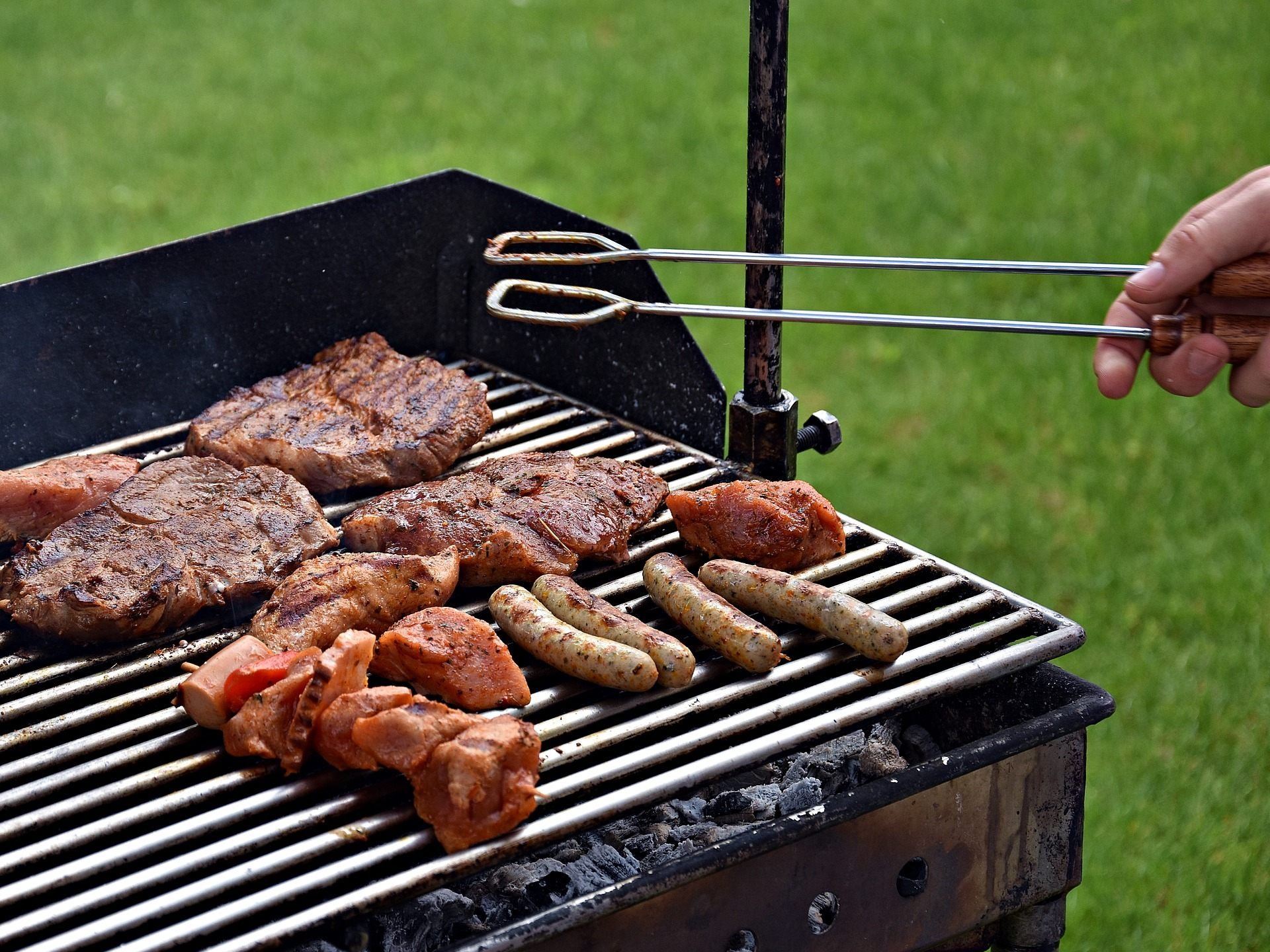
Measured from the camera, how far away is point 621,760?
236cm

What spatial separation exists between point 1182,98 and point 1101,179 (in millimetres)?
1039

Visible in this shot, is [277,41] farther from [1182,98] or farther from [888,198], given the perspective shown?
[1182,98]

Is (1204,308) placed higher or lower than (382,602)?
higher

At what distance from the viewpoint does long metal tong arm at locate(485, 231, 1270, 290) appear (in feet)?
8.47

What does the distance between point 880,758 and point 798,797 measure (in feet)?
0.73

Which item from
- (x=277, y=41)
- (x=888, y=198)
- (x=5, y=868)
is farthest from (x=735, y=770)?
(x=277, y=41)

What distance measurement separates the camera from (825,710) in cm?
261

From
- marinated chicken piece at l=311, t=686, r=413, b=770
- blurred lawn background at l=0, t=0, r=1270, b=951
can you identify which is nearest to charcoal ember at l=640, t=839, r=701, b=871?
marinated chicken piece at l=311, t=686, r=413, b=770

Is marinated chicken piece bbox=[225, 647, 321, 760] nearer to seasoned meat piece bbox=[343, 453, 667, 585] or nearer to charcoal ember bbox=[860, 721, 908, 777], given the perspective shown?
seasoned meat piece bbox=[343, 453, 667, 585]

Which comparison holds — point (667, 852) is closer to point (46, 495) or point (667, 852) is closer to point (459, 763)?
point (459, 763)

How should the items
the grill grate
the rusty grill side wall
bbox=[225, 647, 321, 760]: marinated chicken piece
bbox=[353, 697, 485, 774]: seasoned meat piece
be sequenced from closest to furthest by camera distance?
the grill grate
bbox=[353, 697, 485, 774]: seasoned meat piece
bbox=[225, 647, 321, 760]: marinated chicken piece
the rusty grill side wall

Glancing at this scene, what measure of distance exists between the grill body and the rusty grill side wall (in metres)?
0.01

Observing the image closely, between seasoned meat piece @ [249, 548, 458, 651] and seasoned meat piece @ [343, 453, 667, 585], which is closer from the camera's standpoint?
seasoned meat piece @ [249, 548, 458, 651]

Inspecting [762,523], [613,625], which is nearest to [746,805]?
[613,625]
